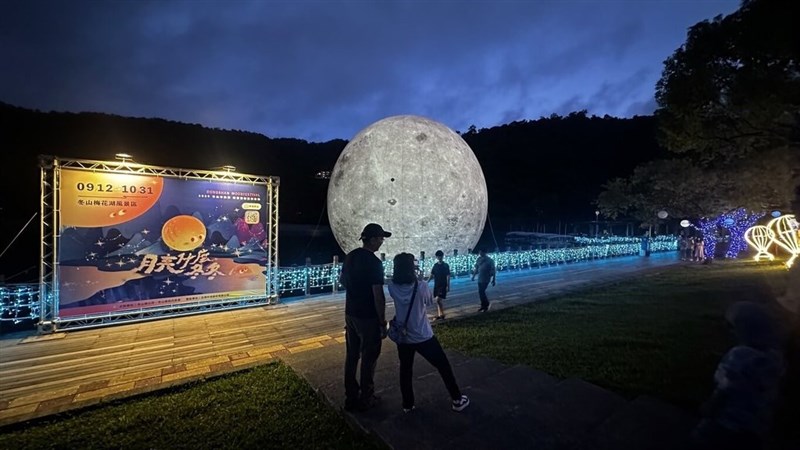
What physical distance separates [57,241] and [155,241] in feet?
5.37

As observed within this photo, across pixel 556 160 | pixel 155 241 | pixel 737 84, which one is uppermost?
pixel 556 160

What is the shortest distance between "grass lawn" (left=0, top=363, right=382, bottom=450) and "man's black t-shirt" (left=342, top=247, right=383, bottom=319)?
49.8 inches

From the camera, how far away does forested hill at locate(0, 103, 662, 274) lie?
3838 cm

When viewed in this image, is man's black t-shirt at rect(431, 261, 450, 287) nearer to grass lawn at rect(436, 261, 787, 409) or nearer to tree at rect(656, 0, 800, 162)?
grass lawn at rect(436, 261, 787, 409)

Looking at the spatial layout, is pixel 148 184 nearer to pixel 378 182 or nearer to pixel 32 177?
pixel 378 182

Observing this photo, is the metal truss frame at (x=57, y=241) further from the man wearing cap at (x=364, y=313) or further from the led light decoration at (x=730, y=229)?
the led light decoration at (x=730, y=229)

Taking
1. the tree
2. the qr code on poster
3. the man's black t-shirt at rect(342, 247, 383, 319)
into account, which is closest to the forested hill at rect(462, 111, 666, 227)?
the tree

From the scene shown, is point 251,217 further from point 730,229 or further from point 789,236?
point 730,229

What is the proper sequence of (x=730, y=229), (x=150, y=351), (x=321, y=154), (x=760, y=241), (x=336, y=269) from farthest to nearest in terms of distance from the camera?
(x=321, y=154) < (x=730, y=229) < (x=760, y=241) < (x=336, y=269) < (x=150, y=351)

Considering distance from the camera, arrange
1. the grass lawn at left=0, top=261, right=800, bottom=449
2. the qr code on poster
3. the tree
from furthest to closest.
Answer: the qr code on poster
the tree
the grass lawn at left=0, top=261, right=800, bottom=449

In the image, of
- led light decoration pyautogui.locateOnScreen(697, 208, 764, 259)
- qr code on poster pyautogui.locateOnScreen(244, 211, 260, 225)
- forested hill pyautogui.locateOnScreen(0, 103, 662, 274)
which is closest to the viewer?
qr code on poster pyautogui.locateOnScreen(244, 211, 260, 225)

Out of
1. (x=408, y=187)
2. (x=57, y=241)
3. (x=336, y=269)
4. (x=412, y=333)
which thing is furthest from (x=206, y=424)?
(x=408, y=187)

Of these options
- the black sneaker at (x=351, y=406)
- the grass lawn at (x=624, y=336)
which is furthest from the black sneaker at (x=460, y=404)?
the grass lawn at (x=624, y=336)

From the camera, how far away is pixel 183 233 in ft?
28.0
